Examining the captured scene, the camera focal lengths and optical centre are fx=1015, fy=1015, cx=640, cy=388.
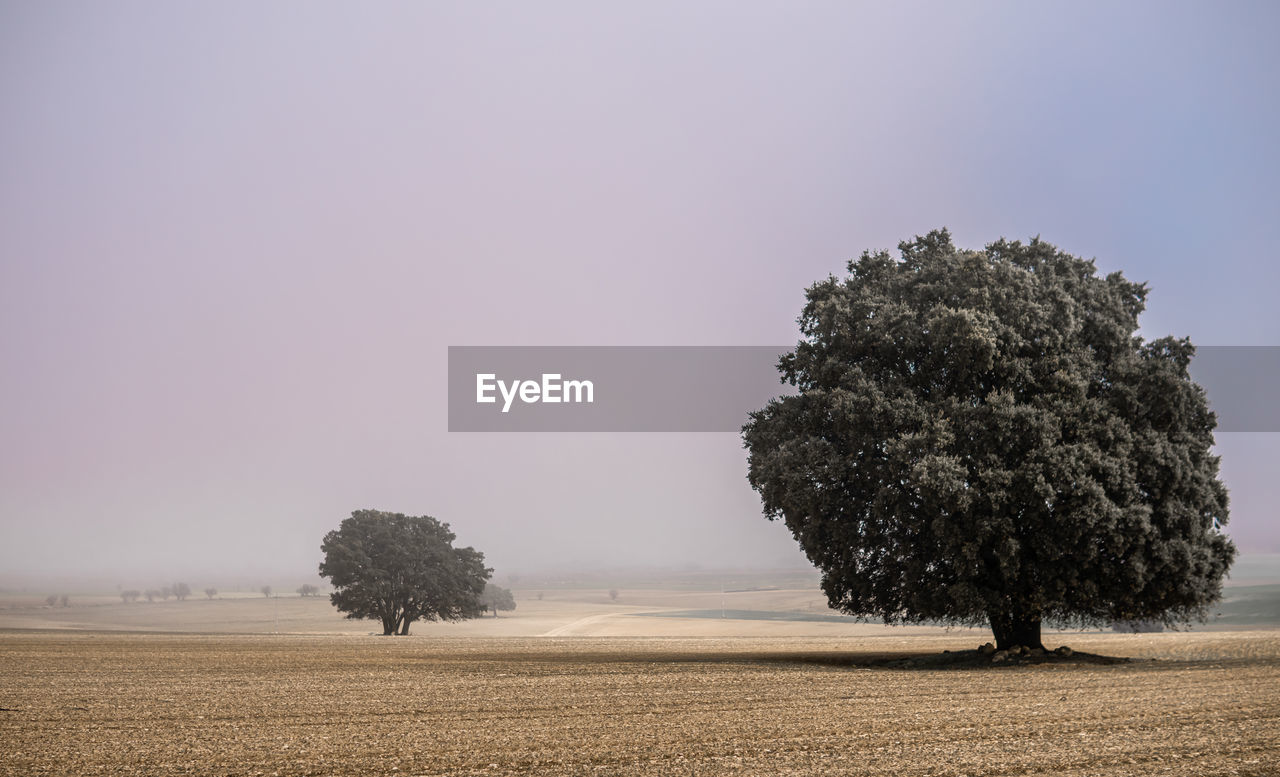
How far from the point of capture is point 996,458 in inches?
1181

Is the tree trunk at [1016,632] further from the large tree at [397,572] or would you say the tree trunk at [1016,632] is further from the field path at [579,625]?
the field path at [579,625]

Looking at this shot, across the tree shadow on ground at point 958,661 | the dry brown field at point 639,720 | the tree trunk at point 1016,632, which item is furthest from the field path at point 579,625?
the dry brown field at point 639,720

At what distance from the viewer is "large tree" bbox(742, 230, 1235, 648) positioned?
2994 cm

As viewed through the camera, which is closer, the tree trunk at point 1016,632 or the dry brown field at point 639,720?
the dry brown field at point 639,720

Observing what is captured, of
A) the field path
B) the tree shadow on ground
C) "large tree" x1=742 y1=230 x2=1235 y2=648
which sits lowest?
the field path

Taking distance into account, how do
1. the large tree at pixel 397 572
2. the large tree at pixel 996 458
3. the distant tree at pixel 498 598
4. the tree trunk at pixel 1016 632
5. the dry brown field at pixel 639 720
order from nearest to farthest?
the dry brown field at pixel 639 720
the large tree at pixel 996 458
the tree trunk at pixel 1016 632
the large tree at pixel 397 572
the distant tree at pixel 498 598

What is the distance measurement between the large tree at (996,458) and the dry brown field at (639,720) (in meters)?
2.64

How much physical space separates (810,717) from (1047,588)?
619 inches

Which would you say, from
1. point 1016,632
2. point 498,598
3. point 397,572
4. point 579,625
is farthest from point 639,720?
point 498,598

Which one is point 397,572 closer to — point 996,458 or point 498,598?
point 996,458

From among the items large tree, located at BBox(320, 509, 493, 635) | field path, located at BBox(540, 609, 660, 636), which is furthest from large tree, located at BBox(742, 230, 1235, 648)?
field path, located at BBox(540, 609, 660, 636)

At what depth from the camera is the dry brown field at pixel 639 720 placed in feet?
44.8

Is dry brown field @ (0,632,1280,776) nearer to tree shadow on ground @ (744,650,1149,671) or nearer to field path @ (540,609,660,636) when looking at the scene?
tree shadow on ground @ (744,650,1149,671)

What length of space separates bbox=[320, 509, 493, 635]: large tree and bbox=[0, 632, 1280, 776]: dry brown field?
45.8 m
